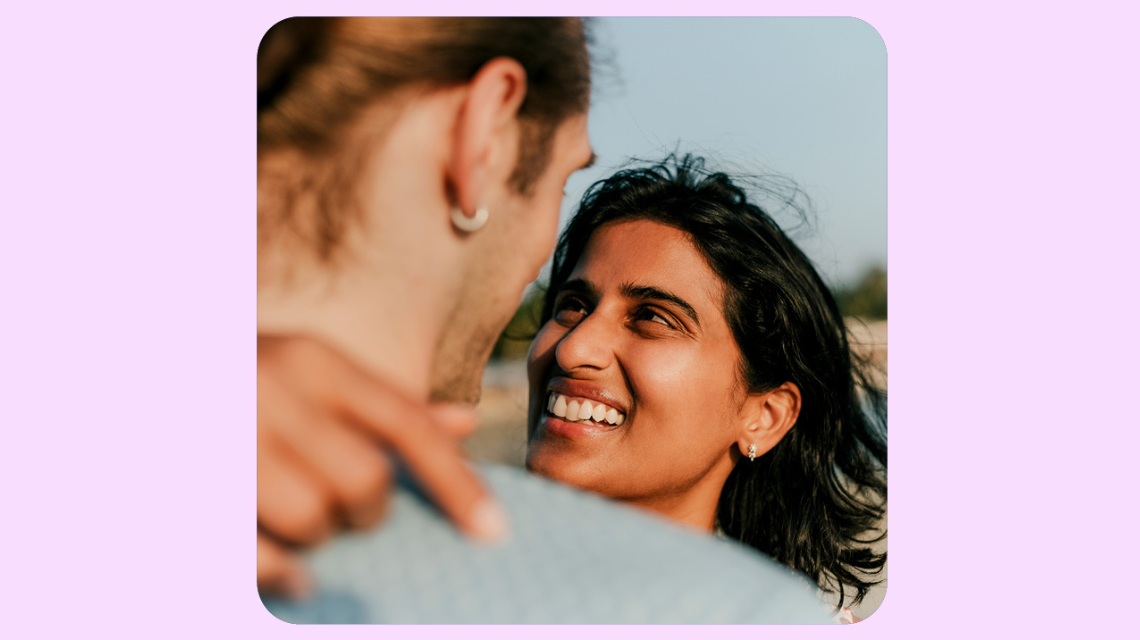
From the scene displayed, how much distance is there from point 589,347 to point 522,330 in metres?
0.26

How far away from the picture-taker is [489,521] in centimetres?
97

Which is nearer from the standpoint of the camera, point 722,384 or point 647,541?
point 647,541

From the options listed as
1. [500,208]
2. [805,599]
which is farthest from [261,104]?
[805,599]

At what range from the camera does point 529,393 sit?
186 centimetres

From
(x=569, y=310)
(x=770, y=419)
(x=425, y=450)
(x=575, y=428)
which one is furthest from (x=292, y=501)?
(x=770, y=419)

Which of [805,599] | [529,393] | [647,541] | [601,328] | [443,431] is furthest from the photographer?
[529,393]

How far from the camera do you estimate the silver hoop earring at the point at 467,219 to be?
125cm

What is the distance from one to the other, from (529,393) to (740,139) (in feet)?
2.56

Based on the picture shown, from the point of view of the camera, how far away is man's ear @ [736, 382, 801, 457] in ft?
5.69

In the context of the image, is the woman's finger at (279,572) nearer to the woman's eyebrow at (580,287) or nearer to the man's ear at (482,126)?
the man's ear at (482,126)

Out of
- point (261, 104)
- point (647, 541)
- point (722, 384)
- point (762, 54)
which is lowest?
point (647, 541)

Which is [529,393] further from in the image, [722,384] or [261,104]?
[261,104]

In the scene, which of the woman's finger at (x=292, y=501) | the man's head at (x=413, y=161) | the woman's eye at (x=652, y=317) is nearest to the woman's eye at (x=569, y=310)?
the woman's eye at (x=652, y=317)

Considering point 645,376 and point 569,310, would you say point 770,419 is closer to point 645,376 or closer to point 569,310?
point 645,376
